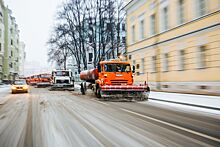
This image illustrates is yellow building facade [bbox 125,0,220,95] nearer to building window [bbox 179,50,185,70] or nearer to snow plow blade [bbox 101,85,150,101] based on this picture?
building window [bbox 179,50,185,70]

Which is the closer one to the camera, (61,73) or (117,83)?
(117,83)

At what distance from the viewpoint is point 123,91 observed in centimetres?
1814

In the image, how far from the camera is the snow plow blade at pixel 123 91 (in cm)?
1802

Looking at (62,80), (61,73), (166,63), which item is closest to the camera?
(166,63)

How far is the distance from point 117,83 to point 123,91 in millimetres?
1590

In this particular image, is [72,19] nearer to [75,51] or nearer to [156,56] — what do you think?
[75,51]

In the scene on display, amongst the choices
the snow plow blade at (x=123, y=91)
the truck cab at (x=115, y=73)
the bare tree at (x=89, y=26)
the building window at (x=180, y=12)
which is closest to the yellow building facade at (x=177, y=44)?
the building window at (x=180, y=12)

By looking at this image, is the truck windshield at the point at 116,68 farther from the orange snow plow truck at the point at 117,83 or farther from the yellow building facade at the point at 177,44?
the yellow building facade at the point at 177,44

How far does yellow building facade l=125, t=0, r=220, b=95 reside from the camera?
19531 millimetres

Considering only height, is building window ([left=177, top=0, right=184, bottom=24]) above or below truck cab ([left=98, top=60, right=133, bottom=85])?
above

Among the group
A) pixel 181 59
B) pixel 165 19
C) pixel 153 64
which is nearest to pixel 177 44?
pixel 181 59

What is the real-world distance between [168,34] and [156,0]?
14.8ft

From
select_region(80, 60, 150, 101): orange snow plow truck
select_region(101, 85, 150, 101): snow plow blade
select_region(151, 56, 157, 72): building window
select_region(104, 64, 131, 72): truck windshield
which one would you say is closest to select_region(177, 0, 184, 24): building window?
select_region(151, 56, 157, 72): building window

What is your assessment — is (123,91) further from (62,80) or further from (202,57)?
(62,80)
